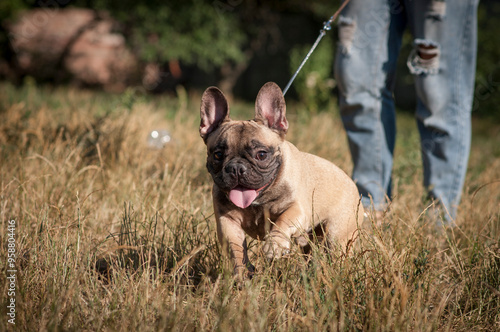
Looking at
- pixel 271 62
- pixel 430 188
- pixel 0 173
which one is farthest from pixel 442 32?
pixel 271 62

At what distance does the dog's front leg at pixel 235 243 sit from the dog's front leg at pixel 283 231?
0.12m

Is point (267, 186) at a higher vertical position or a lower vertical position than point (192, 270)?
higher

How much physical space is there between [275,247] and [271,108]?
0.76 meters

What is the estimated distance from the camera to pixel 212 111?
95.4 inches

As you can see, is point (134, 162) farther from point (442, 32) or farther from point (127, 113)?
point (442, 32)

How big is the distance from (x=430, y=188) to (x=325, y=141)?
2271mm

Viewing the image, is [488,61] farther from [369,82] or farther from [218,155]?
[218,155]

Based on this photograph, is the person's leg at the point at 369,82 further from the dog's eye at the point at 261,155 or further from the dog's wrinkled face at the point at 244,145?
the dog's eye at the point at 261,155

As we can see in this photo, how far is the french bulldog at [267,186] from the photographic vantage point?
6.84 ft

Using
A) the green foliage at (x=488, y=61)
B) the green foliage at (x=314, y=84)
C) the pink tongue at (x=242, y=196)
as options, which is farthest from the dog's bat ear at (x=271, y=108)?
the green foliage at (x=314, y=84)

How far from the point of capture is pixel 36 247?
2189 mm

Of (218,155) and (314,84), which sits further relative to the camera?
(314,84)

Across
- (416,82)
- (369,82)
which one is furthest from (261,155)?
(416,82)

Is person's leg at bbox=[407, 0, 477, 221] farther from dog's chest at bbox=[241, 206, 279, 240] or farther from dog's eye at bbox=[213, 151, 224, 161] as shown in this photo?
dog's eye at bbox=[213, 151, 224, 161]
